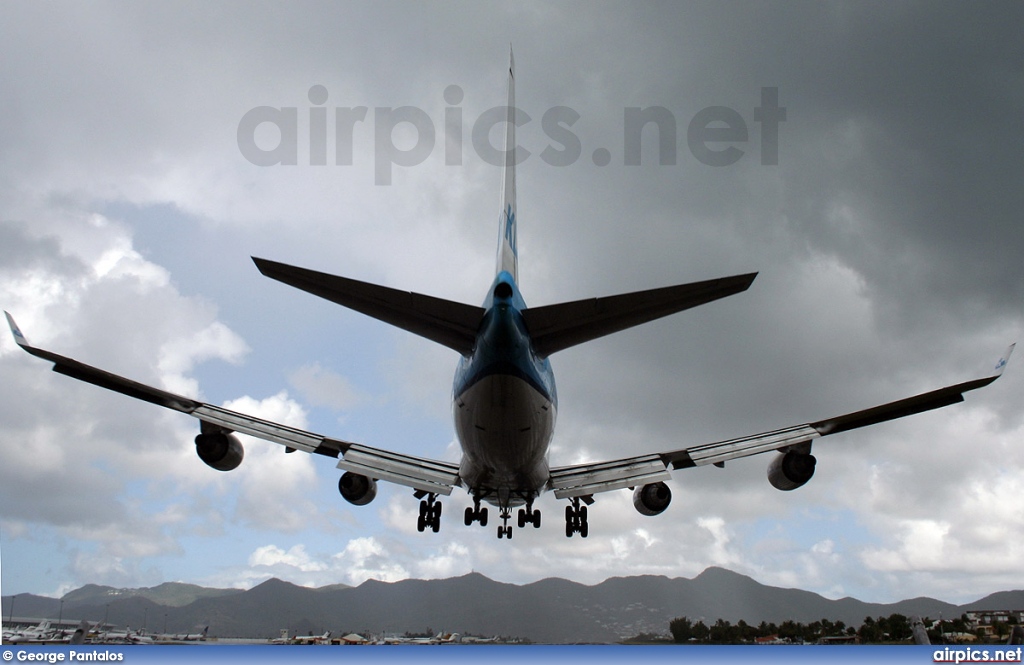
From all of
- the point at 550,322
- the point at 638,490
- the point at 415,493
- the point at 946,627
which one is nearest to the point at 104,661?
the point at 415,493

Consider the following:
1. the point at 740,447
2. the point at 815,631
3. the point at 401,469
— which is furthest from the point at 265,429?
the point at 815,631

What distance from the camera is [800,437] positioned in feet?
54.0

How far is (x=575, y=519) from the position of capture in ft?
67.7

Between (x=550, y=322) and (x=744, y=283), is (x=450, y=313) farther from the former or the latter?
(x=744, y=283)

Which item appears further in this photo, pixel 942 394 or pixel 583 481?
pixel 583 481

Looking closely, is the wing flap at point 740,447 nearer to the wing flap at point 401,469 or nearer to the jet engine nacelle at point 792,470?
the jet engine nacelle at point 792,470

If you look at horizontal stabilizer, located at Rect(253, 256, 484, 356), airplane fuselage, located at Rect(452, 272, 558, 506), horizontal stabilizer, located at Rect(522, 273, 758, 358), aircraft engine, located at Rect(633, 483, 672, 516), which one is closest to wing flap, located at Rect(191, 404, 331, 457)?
airplane fuselage, located at Rect(452, 272, 558, 506)

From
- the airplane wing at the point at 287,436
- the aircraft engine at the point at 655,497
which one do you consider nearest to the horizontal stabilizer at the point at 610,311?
the airplane wing at the point at 287,436

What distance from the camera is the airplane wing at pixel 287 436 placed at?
42.2 feet

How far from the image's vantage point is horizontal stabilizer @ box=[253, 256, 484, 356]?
9.59 meters

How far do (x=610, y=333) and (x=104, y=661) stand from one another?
112 ft

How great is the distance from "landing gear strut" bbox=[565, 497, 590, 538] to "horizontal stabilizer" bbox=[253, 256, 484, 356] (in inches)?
380

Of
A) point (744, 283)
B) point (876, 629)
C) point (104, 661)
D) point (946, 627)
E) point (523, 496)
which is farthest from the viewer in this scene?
point (876, 629)

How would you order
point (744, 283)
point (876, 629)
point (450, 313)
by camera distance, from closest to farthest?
1. point (744, 283)
2. point (450, 313)
3. point (876, 629)
